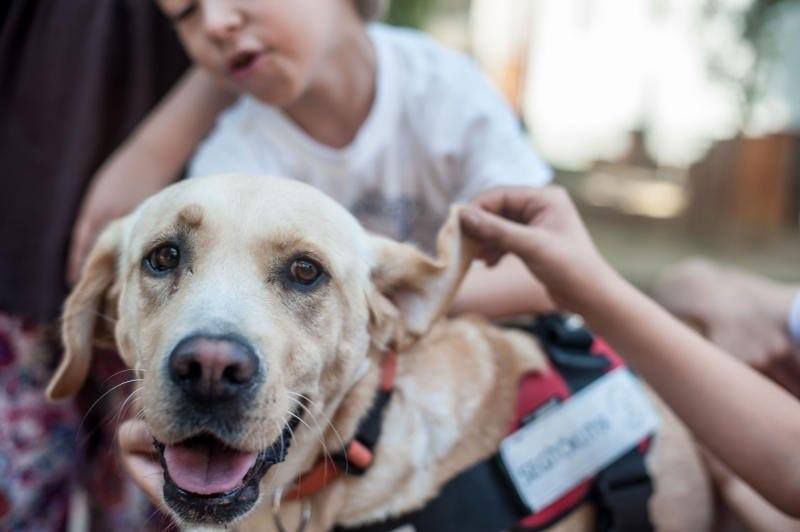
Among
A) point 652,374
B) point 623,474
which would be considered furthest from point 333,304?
point 623,474

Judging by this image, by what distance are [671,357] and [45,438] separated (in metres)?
1.77

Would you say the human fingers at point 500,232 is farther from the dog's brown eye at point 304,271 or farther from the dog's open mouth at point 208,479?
the dog's open mouth at point 208,479

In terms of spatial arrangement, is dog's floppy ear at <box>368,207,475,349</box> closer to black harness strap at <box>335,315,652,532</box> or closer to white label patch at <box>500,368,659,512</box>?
black harness strap at <box>335,315,652,532</box>

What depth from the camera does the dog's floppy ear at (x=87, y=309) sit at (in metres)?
1.55

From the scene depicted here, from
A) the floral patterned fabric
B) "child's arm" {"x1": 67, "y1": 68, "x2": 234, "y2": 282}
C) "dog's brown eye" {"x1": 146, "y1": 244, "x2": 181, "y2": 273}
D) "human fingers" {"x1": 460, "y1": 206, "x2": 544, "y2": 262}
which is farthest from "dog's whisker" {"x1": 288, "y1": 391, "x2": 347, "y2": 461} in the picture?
"child's arm" {"x1": 67, "y1": 68, "x2": 234, "y2": 282}

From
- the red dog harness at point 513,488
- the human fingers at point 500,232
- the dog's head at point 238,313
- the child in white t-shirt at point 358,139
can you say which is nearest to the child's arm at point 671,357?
the human fingers at point 500,232

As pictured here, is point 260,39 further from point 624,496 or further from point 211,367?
point 624,496

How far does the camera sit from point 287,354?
126cm

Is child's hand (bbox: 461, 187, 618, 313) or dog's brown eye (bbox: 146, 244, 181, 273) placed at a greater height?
child's hand (bbox: 461, 187, 618, 313)

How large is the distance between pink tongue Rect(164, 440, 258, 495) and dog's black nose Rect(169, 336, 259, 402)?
144 millimetres

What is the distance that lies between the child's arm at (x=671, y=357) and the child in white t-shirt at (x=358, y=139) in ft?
1.33

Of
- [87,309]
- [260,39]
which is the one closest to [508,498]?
[87,309]

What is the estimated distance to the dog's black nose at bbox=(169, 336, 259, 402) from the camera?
1.09m

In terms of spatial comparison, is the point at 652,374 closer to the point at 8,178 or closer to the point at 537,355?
the point at 537,355
